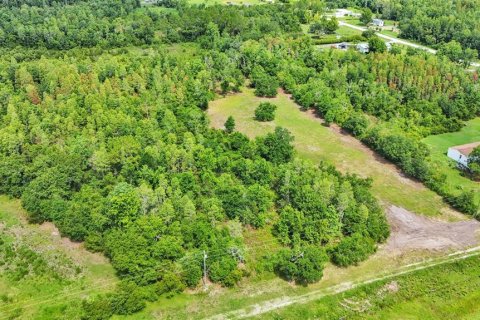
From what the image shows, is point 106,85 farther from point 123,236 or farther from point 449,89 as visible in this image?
point 449,89

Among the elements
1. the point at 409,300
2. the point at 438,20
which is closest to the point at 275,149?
the point at 409,300

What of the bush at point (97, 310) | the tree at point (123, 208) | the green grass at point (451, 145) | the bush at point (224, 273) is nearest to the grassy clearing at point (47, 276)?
the bush at point (97, 310)

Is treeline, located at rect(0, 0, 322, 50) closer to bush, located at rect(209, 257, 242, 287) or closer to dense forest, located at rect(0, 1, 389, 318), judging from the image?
dense forest, located at rect(0, 1, 389, 318)

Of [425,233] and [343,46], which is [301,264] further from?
[343,46]

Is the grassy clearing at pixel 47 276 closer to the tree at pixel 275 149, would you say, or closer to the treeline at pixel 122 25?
the tree at pixel 275 149

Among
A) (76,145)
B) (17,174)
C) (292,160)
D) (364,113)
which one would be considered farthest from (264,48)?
(17,174)

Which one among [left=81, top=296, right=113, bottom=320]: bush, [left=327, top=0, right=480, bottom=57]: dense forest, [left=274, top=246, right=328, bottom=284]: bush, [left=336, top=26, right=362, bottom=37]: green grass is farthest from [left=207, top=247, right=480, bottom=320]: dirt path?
[left=336, top=26, right=362, bottom=37]: green grass
